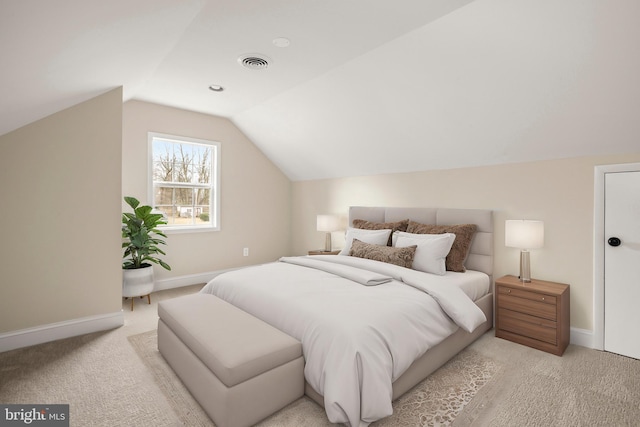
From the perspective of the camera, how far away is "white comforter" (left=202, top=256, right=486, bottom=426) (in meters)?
1.58

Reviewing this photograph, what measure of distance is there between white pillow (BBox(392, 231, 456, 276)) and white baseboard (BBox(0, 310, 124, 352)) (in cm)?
293

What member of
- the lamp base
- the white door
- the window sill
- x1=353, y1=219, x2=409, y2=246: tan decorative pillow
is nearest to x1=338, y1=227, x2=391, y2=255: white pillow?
x1=353, y1=219, x2=409, y2=246: tan decorative pillow

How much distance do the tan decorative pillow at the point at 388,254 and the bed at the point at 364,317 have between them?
26 cm

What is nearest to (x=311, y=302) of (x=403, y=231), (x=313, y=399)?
(x=313, y=399)

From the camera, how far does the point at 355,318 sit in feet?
5.87

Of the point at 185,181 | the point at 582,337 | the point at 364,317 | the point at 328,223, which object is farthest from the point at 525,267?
the point at 185,181

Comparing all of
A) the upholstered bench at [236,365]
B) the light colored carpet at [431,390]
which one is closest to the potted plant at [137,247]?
the light colored carpet at [431,390]

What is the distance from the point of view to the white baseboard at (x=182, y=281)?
165 inches

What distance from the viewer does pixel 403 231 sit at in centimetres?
350

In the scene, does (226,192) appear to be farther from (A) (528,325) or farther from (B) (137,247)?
(A) (528,325)

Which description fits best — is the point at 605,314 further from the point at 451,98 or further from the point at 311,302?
the point at 311,302

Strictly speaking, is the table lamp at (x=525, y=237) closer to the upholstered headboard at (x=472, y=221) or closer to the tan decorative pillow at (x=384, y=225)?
the upholstered headboard at (x=472, y=221)

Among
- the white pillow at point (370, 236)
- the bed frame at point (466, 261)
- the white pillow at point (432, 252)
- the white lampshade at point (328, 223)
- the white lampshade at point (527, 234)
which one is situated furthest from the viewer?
the white lampshade at point (328, 223)

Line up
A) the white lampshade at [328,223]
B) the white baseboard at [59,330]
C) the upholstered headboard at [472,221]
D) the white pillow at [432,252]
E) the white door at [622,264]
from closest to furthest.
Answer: the white door at [622,264], the white baseboard at [59,330], the white pillow at [432,252], the upholstered headboard at [472,221], the white lampshade at [328,223]
